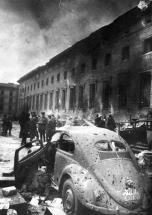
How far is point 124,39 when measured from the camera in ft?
63.6

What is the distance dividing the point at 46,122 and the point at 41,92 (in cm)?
2330

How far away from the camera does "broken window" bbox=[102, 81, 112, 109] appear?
20875 mm

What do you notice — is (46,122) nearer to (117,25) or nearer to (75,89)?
(117,25)

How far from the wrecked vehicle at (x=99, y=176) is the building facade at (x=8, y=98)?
5781 centimetres

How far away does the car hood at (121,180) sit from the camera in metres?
4.50

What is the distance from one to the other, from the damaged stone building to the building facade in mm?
31886

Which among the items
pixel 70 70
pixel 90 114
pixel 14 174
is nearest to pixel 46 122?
pixel 90 114

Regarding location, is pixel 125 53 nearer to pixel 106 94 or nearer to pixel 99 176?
pixel 106 94

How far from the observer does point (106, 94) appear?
A: 21516mm

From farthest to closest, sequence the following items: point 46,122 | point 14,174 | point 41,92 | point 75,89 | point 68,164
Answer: point 41,92, point 75,89, point 46,122, point 14,174, point 68,164

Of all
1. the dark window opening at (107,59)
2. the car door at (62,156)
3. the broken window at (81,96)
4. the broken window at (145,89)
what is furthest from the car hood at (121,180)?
the broken window at (81,96)

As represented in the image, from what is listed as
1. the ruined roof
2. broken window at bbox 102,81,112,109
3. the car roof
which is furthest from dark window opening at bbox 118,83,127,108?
the car roof

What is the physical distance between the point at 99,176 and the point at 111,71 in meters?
16.6

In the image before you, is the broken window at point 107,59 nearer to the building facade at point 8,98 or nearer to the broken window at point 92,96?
the broken window at point 92,96
